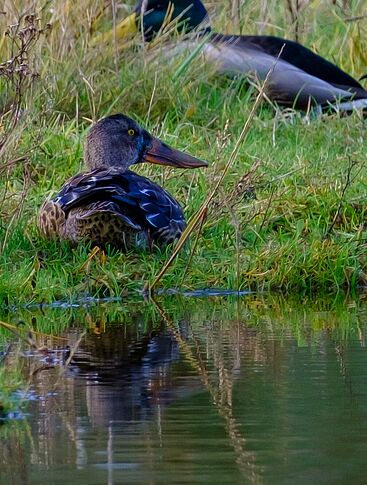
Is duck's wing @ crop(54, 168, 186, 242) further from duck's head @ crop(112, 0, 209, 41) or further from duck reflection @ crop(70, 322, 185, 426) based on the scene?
duck's head @ crop(112, 0, 209, 41)

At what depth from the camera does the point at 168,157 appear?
823cm

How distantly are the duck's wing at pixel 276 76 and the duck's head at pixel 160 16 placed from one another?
0.30 m

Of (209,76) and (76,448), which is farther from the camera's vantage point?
(209,76)

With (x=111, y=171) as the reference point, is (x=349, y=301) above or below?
below

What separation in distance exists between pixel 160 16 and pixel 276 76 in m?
1.34

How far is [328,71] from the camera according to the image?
11242 mm

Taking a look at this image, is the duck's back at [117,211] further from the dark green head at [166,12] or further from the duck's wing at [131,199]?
the dark green head at [166,12]

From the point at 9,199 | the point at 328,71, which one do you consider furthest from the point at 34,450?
the point at 328,71

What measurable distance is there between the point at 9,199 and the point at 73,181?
521mm

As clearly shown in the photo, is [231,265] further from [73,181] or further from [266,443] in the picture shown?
[266,443]

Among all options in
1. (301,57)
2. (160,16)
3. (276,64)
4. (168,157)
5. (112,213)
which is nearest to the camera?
(112,213)

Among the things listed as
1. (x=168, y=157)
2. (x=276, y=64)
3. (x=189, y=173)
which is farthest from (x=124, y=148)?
(x=276, y=64)

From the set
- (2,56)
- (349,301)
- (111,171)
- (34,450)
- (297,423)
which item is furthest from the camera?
(2,56)

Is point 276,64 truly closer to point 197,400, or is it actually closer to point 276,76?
point 276,76
